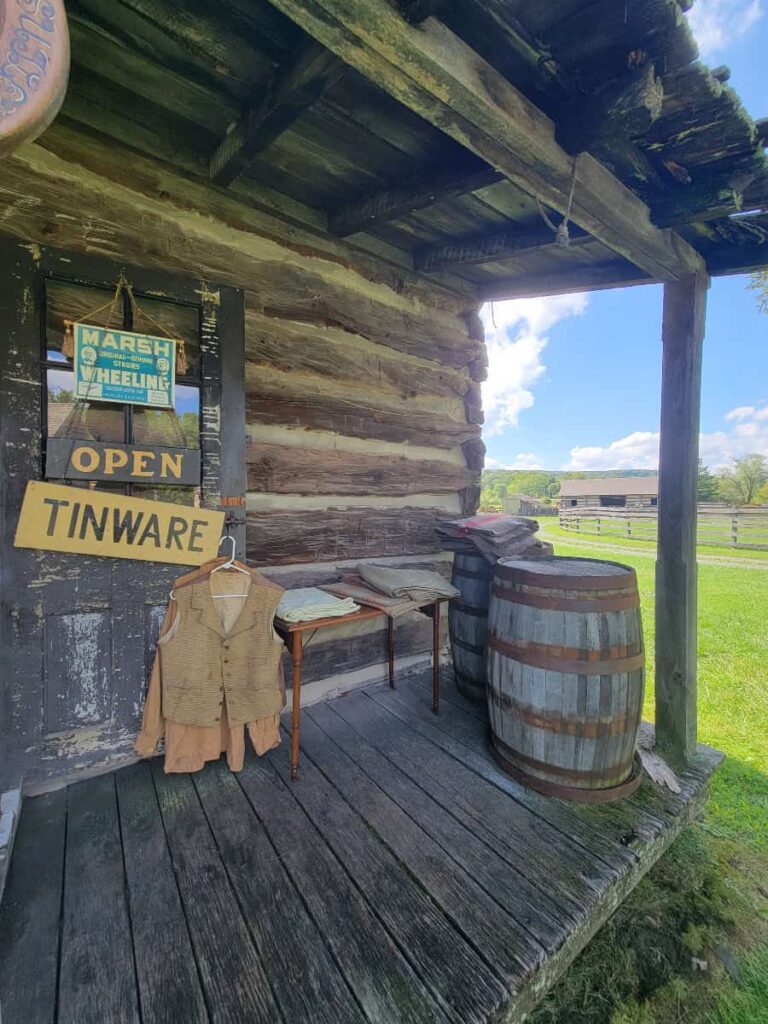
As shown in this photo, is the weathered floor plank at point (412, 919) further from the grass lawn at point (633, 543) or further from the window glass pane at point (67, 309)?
the grass lawn at point (633, 543)

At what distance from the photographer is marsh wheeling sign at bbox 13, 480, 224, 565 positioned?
5.09 ft

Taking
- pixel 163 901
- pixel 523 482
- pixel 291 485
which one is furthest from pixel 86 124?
pixel 523 482

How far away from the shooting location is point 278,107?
1379 mm

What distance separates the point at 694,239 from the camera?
2.04 meters

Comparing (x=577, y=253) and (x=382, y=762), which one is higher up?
(x=577, y=253)

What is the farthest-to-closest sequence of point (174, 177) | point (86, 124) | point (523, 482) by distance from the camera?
point (523, 482), point (174, 177), point (86, 124)

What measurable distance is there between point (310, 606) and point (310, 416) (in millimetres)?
977

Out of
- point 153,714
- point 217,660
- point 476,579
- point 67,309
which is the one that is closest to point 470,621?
point 476,579

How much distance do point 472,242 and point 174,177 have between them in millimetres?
1462

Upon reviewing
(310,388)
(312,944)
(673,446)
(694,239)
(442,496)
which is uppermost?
(694,239)

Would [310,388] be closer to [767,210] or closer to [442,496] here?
[442,496]

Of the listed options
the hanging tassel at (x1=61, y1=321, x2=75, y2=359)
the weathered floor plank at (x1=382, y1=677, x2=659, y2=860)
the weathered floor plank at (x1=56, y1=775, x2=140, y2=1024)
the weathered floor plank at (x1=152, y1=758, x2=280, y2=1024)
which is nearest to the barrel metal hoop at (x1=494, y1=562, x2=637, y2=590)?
the weathered floor plank at (x1=382, y1=677, x2=659, y2=860)

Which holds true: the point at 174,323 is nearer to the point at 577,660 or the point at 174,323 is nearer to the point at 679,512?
the point at 577,660

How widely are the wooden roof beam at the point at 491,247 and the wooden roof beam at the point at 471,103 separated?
42 cm
